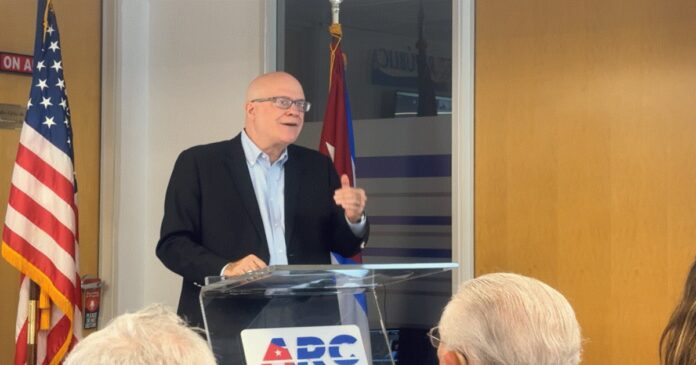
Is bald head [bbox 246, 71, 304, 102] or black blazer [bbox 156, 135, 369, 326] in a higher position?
bald head [bbox 246, 71, 304, 102]

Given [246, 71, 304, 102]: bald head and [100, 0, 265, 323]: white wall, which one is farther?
[100, 0, 265, 323]: white wall

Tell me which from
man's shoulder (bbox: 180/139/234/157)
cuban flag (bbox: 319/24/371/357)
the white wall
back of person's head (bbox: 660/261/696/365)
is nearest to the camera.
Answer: back of person's head (bbox: 660/261/696/365)

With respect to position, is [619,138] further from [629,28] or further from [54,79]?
[54,79]

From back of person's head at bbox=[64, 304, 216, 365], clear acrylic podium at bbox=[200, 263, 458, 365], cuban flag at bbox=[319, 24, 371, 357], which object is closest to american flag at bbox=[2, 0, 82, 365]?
cuban flag at bbox=[319, 24, 371, 357]

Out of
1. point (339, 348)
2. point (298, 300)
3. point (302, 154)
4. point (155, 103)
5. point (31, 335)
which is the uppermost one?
point (155, 103)

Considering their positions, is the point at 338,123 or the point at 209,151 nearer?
the point at 209,151

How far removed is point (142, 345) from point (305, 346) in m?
1.19

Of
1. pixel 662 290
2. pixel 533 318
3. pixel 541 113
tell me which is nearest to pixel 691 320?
pixel 533 318

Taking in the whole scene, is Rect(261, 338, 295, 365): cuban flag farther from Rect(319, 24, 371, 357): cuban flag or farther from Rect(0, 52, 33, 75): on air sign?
Rect(0, 52, 33, 75): on air sign

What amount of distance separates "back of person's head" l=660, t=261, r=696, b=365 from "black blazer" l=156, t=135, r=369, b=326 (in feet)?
5.28

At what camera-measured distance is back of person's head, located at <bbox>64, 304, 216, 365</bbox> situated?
1140 mm

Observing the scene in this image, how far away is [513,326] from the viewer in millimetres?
1480

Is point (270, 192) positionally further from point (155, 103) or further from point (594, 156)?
point (155, 103)

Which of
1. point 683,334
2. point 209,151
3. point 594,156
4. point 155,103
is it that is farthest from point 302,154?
point 155,103
